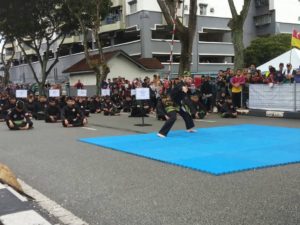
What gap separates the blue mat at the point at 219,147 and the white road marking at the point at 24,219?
3399 millimetres

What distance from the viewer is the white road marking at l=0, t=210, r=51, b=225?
5562mm

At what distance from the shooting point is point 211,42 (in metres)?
51.9

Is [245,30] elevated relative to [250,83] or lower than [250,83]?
elevated

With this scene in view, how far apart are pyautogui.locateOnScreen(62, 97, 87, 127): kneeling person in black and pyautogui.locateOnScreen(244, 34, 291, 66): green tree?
33231 mm

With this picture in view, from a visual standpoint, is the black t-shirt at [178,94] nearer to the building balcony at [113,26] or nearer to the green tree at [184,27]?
the green tree at [184,27]

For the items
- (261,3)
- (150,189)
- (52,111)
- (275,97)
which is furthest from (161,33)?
(150,189)

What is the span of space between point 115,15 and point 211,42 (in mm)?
10494

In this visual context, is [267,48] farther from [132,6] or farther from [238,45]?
[238,45]

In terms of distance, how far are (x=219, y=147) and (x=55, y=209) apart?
18.6 ft

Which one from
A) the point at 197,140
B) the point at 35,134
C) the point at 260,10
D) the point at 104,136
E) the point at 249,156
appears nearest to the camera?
the point at 249,156

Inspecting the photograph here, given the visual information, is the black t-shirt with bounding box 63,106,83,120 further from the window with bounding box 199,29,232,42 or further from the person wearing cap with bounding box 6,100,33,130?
the window with bounding box 199,29,232,42

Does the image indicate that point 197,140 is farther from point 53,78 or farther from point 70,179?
point 53,78

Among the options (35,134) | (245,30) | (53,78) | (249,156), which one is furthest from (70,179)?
(53,78)

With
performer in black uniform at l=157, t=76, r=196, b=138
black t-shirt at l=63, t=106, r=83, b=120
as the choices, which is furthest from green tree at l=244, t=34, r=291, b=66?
performer in black uniform at l=157, t=76, r=196, b=138
